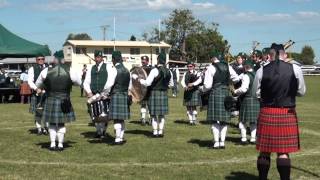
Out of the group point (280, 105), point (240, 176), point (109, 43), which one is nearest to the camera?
point (280, 105)

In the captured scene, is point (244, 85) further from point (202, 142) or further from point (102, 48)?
point (102, 48)

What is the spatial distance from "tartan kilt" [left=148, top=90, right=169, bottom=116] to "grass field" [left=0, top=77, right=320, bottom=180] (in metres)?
0.58

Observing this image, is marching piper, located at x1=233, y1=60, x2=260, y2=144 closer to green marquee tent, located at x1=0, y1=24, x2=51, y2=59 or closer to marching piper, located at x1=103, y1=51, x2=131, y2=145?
marching piper, located at x1=103, y1=51, x2=131, y2=145

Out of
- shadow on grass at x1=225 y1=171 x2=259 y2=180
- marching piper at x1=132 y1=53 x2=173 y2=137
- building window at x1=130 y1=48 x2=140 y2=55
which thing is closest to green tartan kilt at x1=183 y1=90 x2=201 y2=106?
marching piper at x1=132 y1=53 x2=173 y2=137

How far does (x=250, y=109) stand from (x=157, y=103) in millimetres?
2137

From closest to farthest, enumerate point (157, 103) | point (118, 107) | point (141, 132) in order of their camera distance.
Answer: point (118, 107), point (157, 103), point (141, 132)

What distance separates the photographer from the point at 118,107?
33.7ft

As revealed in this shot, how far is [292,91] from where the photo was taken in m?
6.70

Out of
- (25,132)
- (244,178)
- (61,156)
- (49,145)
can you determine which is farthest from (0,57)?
(244,178)

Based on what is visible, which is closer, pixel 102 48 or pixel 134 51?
pixel 102 48

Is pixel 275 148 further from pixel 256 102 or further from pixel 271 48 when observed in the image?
pixel 256 102

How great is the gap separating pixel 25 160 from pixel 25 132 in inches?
155

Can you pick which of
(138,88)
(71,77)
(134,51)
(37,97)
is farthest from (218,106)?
(134,51)

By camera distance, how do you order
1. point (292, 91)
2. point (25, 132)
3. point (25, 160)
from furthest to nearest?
point (25, 132), point (25, 160), point (292, 91)
